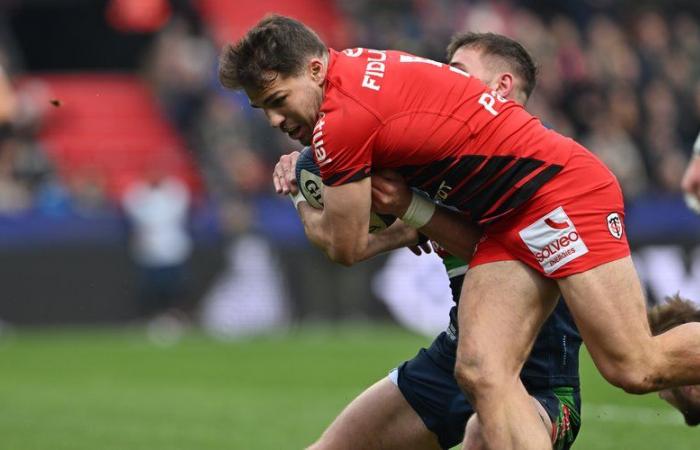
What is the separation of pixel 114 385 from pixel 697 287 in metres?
6.95

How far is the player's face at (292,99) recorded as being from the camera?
591cm

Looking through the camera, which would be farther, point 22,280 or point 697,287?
point 22,280

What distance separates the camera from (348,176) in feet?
18.8

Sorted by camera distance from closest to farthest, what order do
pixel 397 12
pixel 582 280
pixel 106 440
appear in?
pixel 582 280 → pixel 106 440 → pixel 397 12

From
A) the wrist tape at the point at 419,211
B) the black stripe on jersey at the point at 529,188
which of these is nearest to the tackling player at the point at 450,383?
the wrist tape at the point at 419,211

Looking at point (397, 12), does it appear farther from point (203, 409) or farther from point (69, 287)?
point (203, 409)

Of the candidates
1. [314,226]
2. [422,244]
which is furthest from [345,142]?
[422,244]

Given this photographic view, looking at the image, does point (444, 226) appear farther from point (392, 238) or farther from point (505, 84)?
point (505, 84)

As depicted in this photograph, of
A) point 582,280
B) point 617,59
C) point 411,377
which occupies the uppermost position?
point 582,280

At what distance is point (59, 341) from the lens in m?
17.0

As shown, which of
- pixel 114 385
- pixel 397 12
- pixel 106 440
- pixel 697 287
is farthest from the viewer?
pixel 397 12

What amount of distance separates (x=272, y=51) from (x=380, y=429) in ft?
6.20

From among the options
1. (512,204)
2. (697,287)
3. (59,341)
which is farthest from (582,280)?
(59,341)

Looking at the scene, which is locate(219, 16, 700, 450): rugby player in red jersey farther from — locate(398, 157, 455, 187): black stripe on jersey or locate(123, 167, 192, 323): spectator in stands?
locate(123, 167, 192, 323): spectator in stands
